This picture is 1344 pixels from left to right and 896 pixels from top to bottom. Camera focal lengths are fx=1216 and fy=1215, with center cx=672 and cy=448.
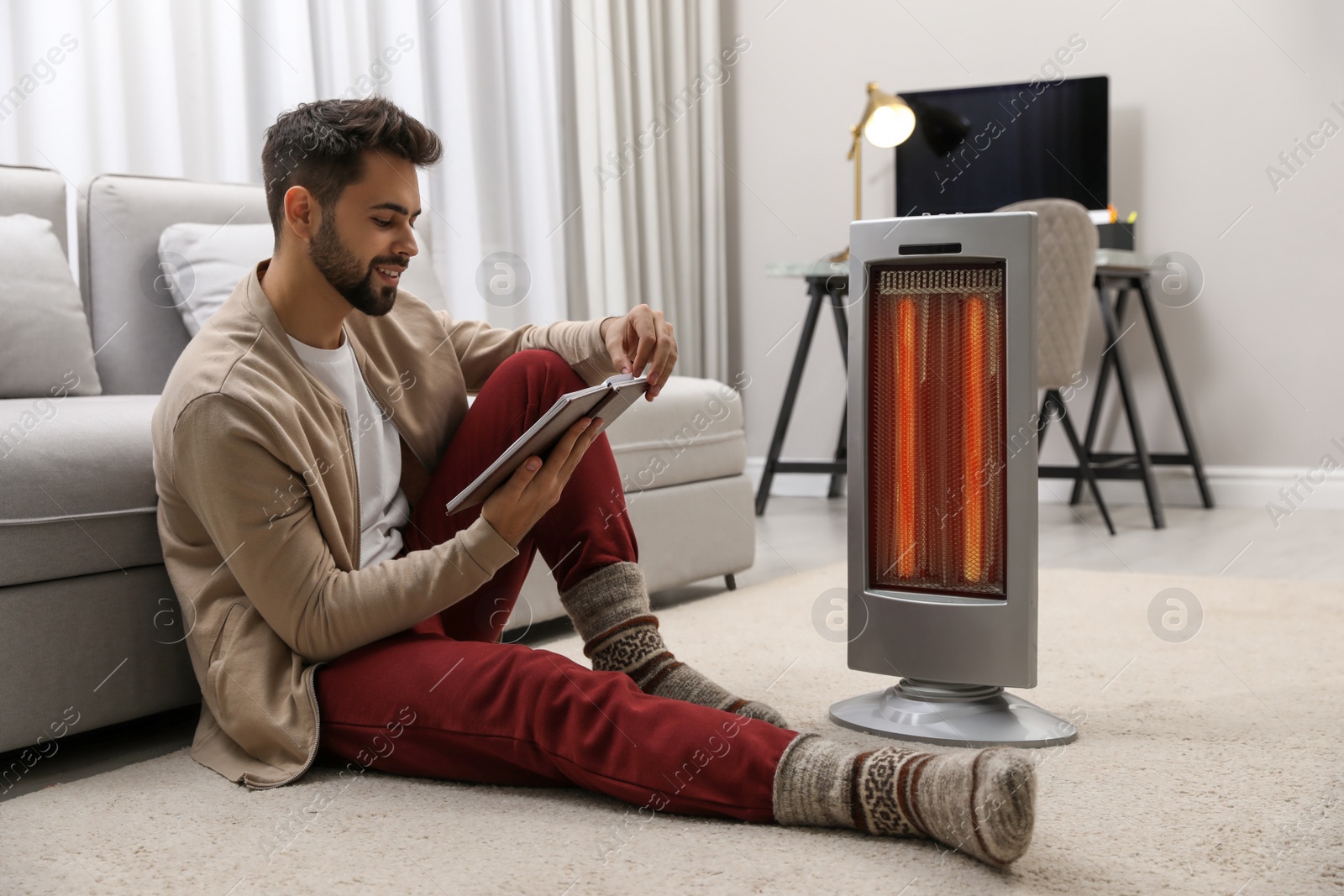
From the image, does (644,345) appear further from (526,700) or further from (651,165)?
(651,165)

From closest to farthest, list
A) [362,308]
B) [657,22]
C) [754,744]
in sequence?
[754,744] < [362,308] < [657,22]

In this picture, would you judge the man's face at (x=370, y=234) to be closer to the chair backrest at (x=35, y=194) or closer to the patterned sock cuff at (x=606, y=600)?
the patterned sock cuff at (x=606, y=600)

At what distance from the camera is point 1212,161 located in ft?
11.4

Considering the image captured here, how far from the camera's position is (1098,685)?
161 centimetres

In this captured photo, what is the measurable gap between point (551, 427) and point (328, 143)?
15.3 inches

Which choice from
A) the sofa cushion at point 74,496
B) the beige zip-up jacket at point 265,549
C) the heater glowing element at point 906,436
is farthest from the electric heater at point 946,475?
the sofa cushion at point 74,496

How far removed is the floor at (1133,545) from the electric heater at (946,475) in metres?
0.72

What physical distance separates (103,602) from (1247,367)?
315cm

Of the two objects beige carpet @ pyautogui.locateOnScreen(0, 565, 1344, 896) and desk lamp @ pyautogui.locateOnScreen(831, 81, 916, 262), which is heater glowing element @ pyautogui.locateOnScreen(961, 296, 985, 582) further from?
desk lamp @ pyautogui.locateOnScreen(831, 81, 916, 262)

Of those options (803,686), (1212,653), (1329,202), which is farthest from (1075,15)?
(803,686)

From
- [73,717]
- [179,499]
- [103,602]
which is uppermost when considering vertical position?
[179,499]

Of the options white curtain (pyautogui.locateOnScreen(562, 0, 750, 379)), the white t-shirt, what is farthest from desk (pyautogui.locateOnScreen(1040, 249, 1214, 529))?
the white t-shirt

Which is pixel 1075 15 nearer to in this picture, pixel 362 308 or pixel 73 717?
pixel 362 308

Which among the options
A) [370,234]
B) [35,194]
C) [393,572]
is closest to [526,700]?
[393,572]
